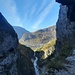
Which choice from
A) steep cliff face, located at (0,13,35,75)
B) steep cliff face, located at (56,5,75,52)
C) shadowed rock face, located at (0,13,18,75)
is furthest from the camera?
steep cliff face, located at (0,13,35,75)

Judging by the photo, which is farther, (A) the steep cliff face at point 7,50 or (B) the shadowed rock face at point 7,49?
(A) the steep cliff face at point 7,50

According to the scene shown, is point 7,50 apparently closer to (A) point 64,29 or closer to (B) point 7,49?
(B) point 7,49

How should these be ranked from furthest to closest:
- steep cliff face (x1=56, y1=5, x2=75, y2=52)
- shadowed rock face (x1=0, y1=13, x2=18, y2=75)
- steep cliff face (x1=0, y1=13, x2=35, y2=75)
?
steep cliff face (x1=0, y1=13, x2=35, y2=75), shadowed rock face (x1=0, y1=13, x2=18, y2=75), steep cliff face (x1=56, y1=5, x2=75, y2=52)

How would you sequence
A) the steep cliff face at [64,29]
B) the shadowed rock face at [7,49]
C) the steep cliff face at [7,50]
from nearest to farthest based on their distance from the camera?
the steep cliff face at [64,29] → the shadowed rock face at [7,49] → the steep cliff face at [7,50]

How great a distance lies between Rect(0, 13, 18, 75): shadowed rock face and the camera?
2800 inches

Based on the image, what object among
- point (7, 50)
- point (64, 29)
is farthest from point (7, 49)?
point (64, 29)

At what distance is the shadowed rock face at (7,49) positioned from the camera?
71.1m

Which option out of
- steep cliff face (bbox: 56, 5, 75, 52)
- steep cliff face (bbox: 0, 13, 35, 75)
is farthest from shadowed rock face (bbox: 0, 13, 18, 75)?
steep cliff face (bbox: 56, 5, 75, 52)

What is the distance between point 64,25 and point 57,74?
54.4 metres

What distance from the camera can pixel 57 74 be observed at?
21.0m

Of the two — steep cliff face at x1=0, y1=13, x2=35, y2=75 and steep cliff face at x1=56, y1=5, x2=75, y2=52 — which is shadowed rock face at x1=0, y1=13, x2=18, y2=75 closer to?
steep cliff face at x1=0, y1=13, x2=35, y2=75

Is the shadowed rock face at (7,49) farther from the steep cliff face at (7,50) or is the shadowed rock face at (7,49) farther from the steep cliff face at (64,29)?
the steep cliff face at (64,29)

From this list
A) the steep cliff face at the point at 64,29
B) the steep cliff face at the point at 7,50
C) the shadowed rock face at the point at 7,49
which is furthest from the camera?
the steep cliff face at the point at 7,50

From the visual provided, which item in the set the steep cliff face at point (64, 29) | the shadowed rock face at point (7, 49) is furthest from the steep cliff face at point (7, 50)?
the steep cliff face at point (64, 29)
